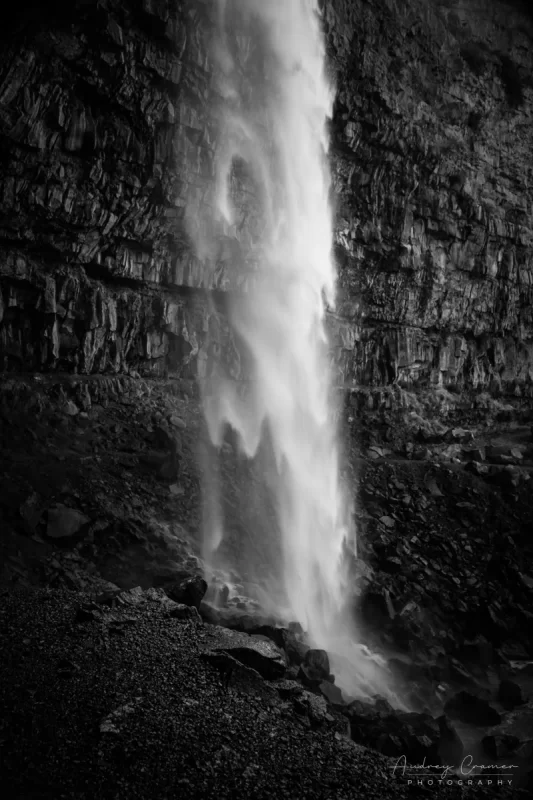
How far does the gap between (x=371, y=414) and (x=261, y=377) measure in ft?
28.7

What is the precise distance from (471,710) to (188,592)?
→ 9.38 metres

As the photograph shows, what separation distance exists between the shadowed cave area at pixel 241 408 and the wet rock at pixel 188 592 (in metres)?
0.09

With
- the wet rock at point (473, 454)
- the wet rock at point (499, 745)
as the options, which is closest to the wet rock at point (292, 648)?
the wet rock at point (499, 745)

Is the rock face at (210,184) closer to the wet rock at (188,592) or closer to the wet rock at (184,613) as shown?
the wet rock at (188,592)

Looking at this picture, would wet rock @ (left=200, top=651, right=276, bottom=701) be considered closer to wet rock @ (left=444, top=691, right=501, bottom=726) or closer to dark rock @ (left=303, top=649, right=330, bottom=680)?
dark rock @ (left=303, top=649, right=330, bottom=680)

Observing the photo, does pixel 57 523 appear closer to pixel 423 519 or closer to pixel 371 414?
Answer: pixel 423 519

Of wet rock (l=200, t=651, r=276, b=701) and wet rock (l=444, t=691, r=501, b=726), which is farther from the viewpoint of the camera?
wet rock (l=444, t=691, r=501, b=726)

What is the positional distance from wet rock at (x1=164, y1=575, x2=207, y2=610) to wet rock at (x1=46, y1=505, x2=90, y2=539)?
152 inches

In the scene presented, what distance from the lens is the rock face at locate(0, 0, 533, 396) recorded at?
23828 mm

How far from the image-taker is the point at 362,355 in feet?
122

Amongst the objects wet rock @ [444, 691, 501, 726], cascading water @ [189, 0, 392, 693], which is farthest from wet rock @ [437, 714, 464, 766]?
cascading water @ [189, 0, 392, 693]

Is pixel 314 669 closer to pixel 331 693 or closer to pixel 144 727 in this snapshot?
pixel 331 693

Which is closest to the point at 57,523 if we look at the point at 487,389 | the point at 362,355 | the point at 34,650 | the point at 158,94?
the point at 34,650

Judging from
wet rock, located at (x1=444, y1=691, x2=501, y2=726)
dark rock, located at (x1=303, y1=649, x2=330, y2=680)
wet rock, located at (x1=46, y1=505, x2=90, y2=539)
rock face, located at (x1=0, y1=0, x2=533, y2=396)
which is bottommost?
wet rock, located at (x1=444, y1=691, x2=501, y2=726)
